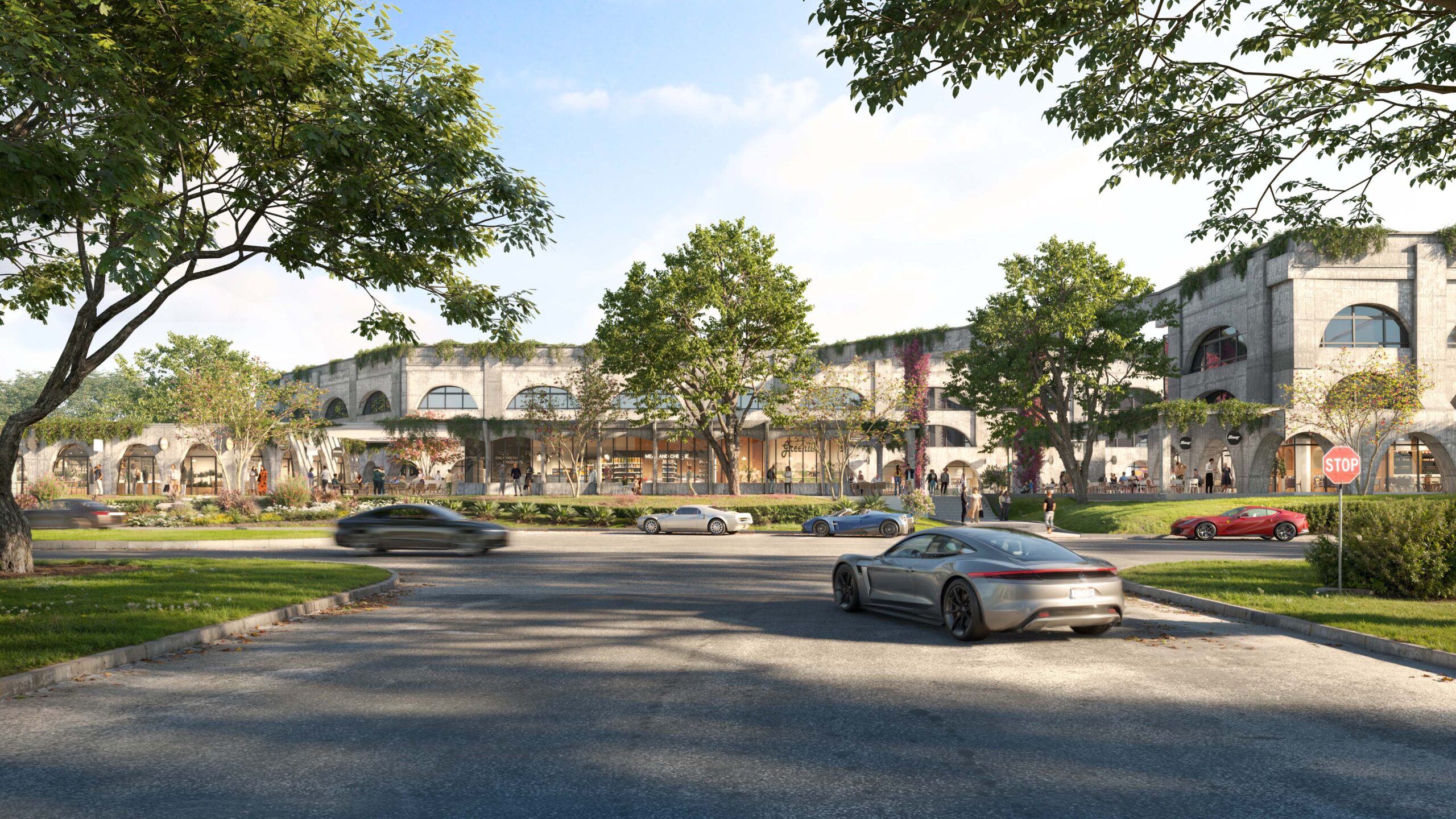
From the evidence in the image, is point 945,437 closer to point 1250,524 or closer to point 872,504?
point 872,504

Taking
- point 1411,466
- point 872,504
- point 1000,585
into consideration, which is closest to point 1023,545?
point 1000,585

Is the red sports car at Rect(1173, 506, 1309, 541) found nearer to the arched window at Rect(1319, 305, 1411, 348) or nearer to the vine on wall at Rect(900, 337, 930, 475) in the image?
the arched window at Rect(1319, 305, 1411, 348)

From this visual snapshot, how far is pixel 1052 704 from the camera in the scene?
→ 6941mm

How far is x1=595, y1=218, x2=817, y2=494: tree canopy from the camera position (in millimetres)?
36781

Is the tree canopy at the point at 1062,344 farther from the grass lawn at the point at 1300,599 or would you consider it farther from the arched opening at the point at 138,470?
the arched opening at the point at 138,470

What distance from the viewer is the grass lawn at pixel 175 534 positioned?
24.0m

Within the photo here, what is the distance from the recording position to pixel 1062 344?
128 feet

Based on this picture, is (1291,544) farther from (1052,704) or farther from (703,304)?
(1052,704)

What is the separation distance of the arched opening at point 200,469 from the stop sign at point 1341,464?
64.5 metres

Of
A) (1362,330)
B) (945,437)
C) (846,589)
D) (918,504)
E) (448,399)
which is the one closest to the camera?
(846,589)

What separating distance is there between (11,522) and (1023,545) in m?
14.9

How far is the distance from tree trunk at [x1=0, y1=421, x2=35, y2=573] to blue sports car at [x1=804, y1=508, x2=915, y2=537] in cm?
2163

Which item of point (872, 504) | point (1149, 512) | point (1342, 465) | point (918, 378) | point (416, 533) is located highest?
point (918, 378)

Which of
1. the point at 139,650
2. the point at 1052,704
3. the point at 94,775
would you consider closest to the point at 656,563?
the point at 139,650
